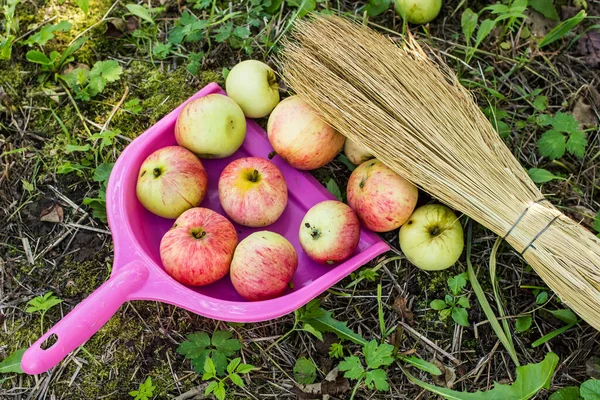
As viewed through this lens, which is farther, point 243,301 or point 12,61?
point 12,61

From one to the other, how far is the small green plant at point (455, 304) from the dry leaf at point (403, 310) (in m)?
0.09

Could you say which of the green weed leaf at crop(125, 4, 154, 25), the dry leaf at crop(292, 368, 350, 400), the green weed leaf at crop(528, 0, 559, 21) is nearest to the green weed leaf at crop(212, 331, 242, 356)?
the dry leaf at crop(292, 368, 350, 400)

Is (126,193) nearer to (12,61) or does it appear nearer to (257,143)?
(257,143)

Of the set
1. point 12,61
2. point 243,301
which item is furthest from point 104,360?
point 12,61

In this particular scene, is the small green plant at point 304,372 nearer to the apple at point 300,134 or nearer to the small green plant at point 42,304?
the apple at point 300,134

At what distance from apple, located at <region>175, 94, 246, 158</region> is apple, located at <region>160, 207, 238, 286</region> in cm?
28

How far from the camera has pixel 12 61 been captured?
266 cm

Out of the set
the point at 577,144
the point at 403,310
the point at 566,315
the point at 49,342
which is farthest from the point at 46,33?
the point at 566,315

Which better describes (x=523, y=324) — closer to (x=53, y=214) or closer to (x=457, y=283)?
(x=457, y=283)

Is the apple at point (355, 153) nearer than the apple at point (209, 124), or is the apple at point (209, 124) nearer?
the apple at point (209, 124)

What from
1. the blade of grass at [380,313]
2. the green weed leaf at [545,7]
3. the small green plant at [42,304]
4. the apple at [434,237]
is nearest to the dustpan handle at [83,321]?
the small green plant at [42,304]

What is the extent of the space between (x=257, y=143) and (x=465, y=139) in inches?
33.5

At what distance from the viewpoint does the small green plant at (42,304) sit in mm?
2234

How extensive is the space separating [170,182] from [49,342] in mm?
670
